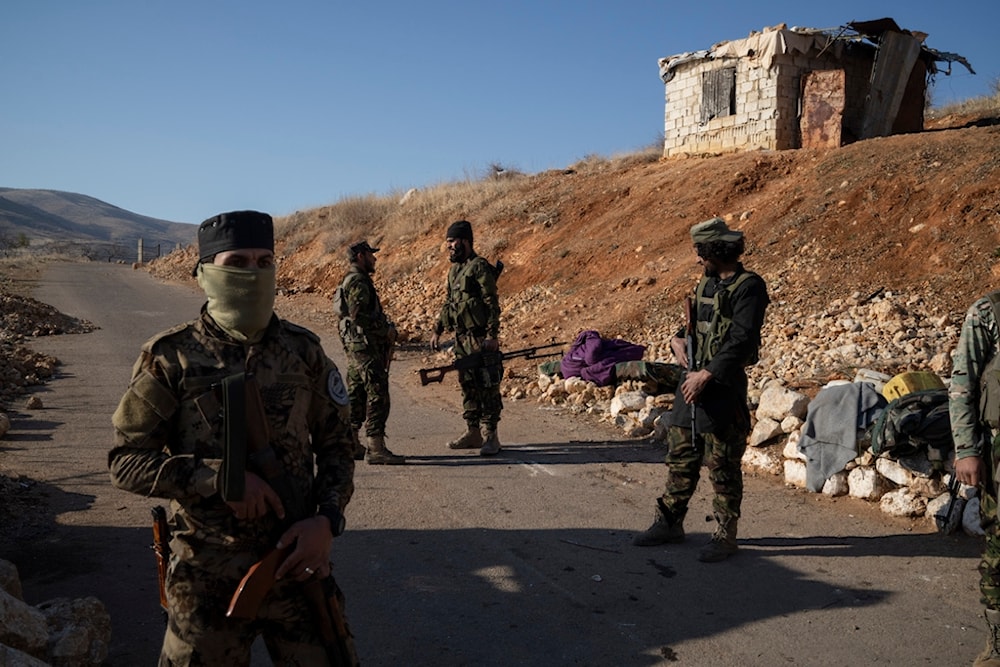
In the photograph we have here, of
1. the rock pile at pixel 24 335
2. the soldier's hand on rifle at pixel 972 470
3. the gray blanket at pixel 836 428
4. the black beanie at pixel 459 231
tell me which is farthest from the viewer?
the rock pile at pixel 24 335

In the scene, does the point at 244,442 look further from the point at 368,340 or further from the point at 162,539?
the point at 368,340

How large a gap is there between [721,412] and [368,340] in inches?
129

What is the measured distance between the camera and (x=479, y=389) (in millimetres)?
7023

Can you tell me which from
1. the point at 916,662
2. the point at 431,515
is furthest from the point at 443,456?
the point at 916,662

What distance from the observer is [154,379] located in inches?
84.7

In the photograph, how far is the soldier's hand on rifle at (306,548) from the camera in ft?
7.01

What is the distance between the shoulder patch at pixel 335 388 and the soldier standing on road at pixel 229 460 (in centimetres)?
8

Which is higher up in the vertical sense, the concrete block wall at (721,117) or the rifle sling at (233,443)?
the concrete block wall at (721,117)

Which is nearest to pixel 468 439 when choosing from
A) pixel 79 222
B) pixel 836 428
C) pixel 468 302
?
pixel 468 302

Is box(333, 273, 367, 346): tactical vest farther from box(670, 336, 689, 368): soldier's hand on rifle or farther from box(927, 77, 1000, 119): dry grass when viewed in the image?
box(927, 77, 1000, 119): dry grass

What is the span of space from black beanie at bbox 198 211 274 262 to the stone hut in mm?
16853

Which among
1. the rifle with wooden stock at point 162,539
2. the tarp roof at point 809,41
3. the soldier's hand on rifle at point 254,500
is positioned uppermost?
the tarp roof at point 809,41

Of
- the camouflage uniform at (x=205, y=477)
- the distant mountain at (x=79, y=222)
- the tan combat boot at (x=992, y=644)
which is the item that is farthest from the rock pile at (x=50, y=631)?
the distant mountain at (x=79, y=222)

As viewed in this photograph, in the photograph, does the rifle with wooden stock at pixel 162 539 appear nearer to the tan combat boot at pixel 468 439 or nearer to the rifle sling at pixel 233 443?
the rifle sling at pixel 233 443
